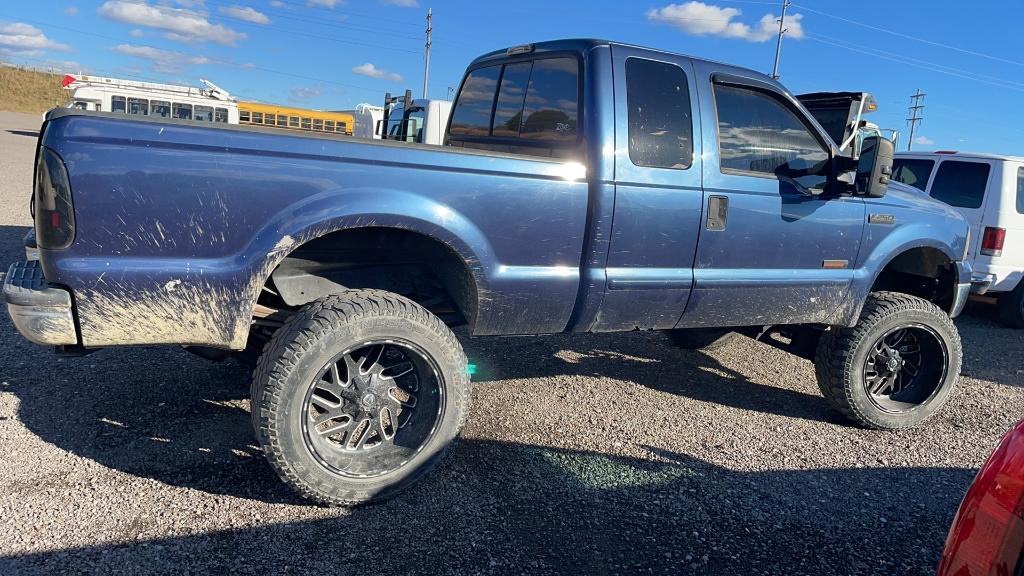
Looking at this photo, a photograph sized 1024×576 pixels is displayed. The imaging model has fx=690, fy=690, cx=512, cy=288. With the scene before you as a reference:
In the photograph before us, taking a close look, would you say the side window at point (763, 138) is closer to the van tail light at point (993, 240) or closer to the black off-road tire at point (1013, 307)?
the van tail light at point (993, 240)

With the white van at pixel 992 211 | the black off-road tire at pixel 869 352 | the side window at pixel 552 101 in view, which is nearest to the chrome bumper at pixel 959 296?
the black off-road tire at pixel 869 352

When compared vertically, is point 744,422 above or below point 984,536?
below

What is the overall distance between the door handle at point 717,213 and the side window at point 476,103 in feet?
4.93

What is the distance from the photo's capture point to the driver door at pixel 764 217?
365 centimetres

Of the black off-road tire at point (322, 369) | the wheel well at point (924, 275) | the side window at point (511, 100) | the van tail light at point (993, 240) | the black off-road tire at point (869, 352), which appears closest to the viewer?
the black off-road tire at point (322, 369)

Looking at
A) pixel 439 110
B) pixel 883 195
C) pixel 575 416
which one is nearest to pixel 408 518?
pixel 575 416

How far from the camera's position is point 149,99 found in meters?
21.5

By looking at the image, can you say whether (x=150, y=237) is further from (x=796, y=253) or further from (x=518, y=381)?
(x=796, y=253)

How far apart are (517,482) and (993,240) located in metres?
6.38

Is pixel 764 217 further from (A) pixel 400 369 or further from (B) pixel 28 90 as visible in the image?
(B) pixel 28 90

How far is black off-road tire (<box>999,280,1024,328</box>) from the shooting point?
747 cm

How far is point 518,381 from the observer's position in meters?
4.74

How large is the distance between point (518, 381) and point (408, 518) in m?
1.90

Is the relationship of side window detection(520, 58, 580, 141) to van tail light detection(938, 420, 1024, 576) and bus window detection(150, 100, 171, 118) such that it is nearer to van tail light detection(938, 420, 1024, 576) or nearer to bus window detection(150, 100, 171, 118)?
van tail light detection(938, 420, 1024, 576)
